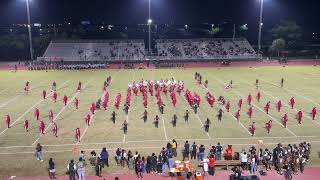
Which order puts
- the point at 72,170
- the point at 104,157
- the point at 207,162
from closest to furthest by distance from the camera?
the point at 72,170 → the point at 207,162 → the point at 104,157

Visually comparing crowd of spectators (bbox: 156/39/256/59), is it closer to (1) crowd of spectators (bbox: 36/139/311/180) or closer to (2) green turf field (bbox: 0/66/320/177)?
(2) green turf field (bbox: 0/66/320/177)

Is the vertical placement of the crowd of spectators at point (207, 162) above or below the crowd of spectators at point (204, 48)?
below

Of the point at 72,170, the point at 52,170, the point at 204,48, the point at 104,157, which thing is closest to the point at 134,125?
the point at 104,157

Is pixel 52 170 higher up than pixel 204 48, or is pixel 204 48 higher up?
pixel 204 48

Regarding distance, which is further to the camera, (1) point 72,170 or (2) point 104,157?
(2) point 104,157

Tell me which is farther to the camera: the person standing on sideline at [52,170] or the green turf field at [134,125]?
the green turf field at [134,125]

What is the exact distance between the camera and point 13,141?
68.5 ft

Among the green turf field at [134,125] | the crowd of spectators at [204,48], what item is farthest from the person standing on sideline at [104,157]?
the crowd of spectators at [204,48]

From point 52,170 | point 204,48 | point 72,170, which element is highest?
point 204,48

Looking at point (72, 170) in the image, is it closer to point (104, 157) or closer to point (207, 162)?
point (104, 157)

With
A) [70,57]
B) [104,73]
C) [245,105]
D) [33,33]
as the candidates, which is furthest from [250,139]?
[33,33]

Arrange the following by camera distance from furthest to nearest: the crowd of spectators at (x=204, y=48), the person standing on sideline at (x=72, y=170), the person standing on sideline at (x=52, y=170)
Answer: the crowd of spectators at (x=204, y=48), the person standing on sideline at (x=52, y=170), the person standing on sideline at (x=72, y=170)

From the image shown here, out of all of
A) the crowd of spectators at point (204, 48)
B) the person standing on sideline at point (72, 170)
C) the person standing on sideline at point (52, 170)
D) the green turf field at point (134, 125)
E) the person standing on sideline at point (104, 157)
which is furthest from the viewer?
the crowd of spectators at point (204, 48)

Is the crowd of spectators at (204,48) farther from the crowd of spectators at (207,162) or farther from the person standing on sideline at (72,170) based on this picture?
the person standing on sideline at (72,170)
